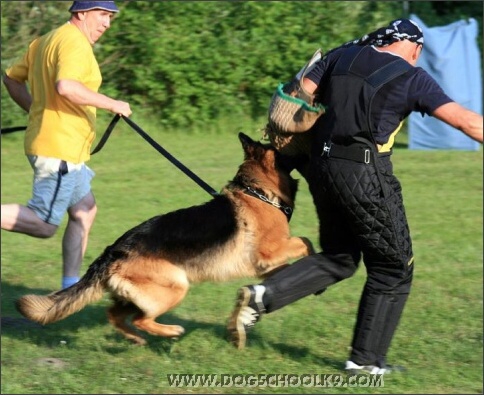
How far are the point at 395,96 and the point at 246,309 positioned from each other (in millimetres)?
1309

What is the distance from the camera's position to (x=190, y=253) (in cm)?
462

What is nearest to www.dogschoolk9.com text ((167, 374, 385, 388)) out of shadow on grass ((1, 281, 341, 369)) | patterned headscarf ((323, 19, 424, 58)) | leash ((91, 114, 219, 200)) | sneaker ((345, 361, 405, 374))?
sneaker ((345, 361, 405, 374))

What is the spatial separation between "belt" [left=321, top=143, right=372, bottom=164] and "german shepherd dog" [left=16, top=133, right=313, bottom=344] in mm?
553

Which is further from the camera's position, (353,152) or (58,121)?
(58,121)

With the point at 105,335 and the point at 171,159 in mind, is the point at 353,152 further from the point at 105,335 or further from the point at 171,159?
the point at 105,335

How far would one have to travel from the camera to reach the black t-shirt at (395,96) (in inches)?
157

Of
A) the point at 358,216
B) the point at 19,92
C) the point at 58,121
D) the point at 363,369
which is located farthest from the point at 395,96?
the point at 19,92

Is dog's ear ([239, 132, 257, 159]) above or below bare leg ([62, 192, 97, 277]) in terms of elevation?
above

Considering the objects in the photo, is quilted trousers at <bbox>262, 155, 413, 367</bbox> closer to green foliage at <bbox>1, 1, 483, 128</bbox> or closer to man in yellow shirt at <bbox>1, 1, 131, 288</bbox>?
man in yellow shirt at <bbox>1, 1, 131, 288</bbox>

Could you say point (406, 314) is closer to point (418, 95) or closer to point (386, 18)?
point (418, 95)

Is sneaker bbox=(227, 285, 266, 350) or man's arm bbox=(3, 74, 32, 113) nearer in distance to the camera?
sneaker bbox=(227, 285, 266, 350)

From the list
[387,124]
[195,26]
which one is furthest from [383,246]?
[195,26]

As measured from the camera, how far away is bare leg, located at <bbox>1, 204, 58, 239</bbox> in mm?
5023

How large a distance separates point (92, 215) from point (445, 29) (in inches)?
295
